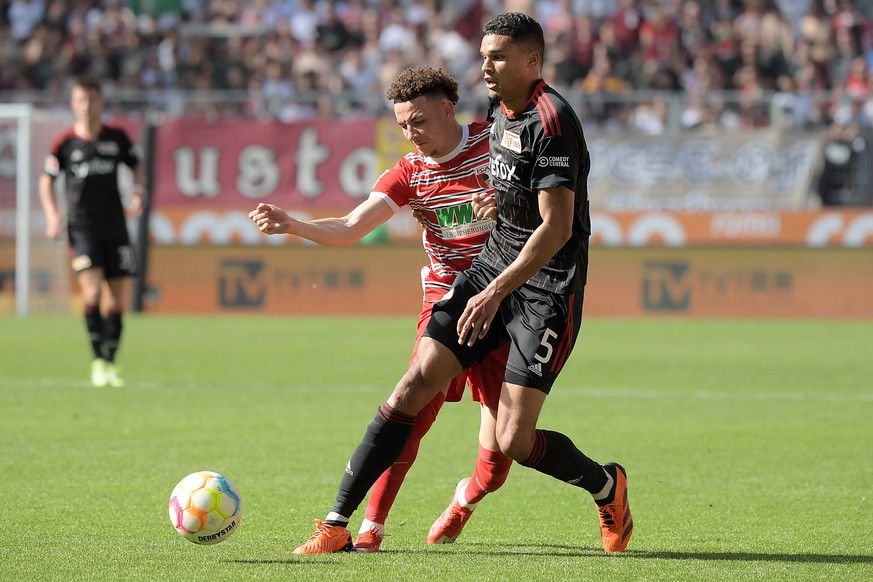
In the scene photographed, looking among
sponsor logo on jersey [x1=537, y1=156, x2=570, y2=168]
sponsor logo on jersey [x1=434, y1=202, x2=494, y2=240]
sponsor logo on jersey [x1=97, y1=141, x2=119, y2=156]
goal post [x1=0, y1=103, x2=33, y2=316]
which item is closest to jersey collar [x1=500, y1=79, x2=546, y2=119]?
sponsor logo on jersey [x1=537, y1=156, x2=570, y2=168]

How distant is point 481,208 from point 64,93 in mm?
18467

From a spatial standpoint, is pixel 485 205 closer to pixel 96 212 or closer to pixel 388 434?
pixel 388 434

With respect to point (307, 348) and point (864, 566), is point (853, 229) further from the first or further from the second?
point (864, 566)

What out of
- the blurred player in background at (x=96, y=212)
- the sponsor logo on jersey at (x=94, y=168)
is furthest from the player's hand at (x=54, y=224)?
the sponsor logo on jersey at (x=94, y=168)

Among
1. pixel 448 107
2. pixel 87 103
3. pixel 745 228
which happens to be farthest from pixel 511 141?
pixel 745 228

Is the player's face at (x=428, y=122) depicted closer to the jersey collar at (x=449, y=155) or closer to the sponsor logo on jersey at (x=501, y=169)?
the jersey collar at (x=449, y=155)

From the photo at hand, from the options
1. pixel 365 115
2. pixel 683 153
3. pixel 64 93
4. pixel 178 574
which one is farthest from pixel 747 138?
pixel 178 574

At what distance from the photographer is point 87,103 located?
1159cm

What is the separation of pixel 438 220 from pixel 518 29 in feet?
3.21

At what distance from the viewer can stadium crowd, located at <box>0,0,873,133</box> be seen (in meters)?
20.4

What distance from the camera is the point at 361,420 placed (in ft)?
31.6

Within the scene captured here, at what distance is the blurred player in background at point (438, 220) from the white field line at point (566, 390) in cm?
A: 529

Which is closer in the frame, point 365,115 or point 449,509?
point 449,509

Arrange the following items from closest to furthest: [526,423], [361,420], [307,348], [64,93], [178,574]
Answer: [178,574] < [526,423] < [361,420] < [307,348] < [64,93]
